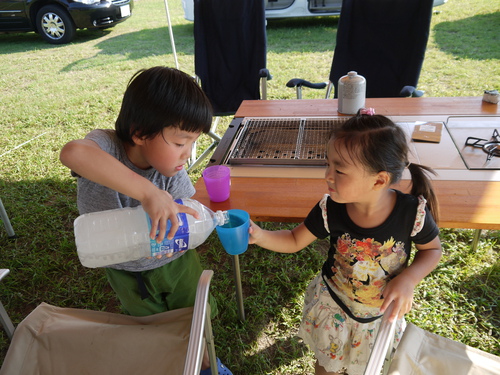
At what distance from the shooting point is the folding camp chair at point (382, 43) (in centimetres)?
297

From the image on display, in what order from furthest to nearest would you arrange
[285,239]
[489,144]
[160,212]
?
1. [489,144]
2. [285,239]
3. [160,212]

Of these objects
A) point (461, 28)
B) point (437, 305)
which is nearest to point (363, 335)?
point (437, 305)

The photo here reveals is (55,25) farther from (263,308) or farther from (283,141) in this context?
(263,308)

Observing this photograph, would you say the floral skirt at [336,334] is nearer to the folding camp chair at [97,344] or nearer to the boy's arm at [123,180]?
the folding camp chair at [97,344]

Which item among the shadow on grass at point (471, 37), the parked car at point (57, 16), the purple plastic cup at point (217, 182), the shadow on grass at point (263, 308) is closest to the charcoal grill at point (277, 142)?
the purple plastic cup at point (217, 182)

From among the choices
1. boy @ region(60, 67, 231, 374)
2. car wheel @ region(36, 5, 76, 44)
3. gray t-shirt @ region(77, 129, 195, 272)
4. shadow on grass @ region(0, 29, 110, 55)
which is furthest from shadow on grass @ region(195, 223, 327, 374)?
shadow on grass @ region(0, 29, 110, 55)

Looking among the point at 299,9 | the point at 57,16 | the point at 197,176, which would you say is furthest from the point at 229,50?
the point at 57,16

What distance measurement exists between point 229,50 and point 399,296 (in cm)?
287

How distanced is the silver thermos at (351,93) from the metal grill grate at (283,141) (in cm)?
11

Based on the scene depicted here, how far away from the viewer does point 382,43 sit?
3160mm

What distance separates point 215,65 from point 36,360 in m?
2.88

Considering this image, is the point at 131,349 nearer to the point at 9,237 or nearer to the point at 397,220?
the point at 397,220

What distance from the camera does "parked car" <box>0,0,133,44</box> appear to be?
7.79m

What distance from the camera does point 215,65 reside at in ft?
11.7
